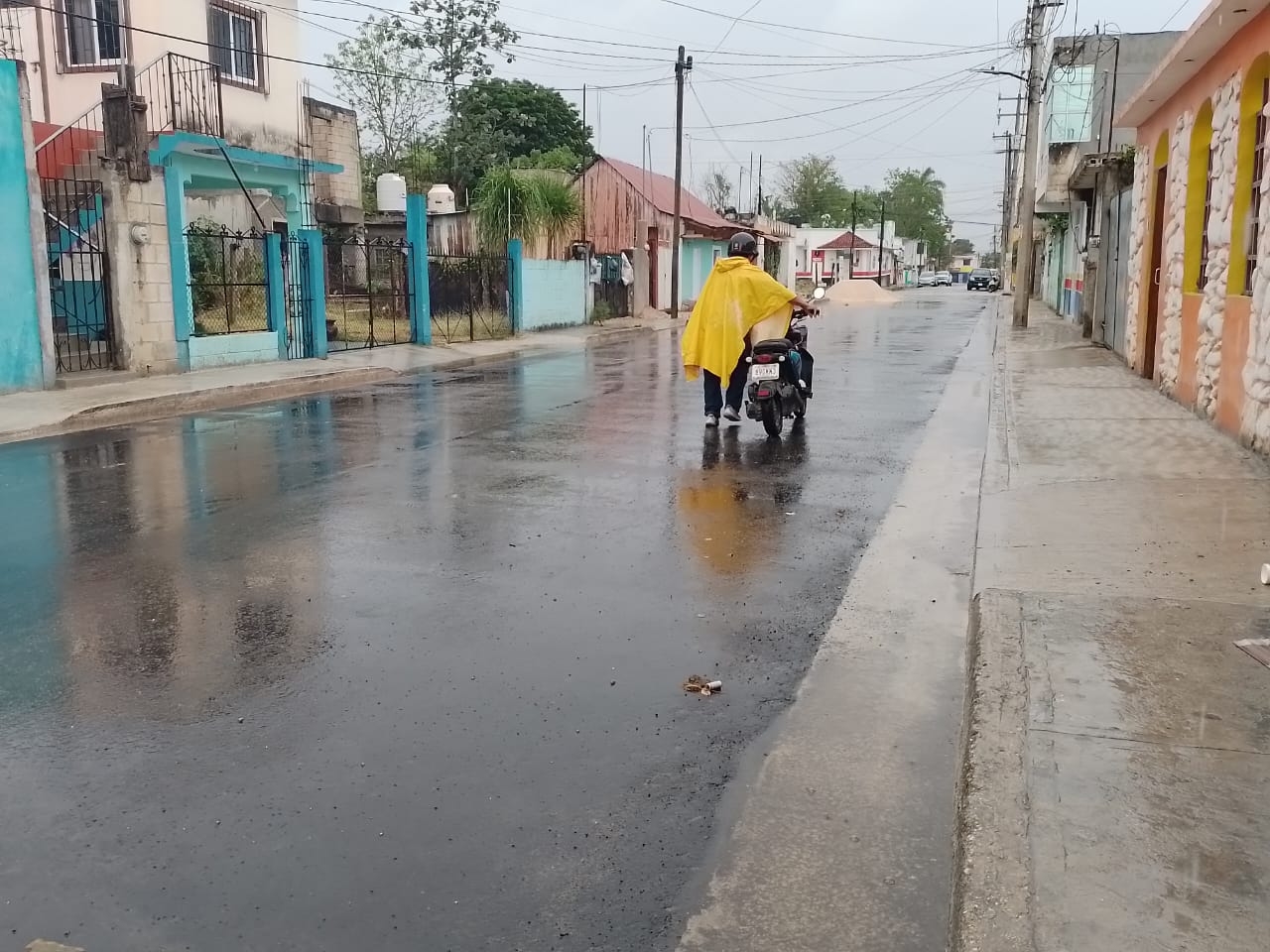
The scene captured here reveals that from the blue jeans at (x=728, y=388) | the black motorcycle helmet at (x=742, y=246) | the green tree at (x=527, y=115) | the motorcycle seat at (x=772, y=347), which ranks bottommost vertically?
the blue jeans at (x=728, y=388)

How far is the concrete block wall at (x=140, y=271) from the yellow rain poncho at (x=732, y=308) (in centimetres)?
901

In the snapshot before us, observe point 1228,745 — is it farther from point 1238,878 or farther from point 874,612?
point 874,612

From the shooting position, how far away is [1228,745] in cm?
378

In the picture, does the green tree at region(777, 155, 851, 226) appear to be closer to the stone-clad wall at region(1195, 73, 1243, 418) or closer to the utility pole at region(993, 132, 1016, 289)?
the utility pole at region(993, 132, 1016, 289)

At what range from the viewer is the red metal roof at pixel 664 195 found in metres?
41.5

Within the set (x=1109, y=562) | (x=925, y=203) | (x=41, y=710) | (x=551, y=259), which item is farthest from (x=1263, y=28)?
(x=925, y=203)

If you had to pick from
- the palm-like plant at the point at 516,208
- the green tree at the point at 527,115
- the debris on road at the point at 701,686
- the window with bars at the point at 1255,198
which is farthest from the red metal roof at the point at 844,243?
the debris on road at the point at 701,686

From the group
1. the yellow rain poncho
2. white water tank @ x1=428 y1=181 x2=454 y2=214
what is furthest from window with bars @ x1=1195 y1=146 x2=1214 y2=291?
white water tank @ x1=428 y1=181 x2=454 y2=214

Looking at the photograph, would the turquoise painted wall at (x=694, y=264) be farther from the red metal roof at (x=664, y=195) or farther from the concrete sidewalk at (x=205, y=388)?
the concrete sidewalk at (x=205, y=388)

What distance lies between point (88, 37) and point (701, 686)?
20906 millimetres

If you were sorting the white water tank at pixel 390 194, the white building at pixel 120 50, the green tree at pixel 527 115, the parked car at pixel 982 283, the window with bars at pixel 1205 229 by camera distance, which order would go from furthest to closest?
the parked car at pixel 982 283, the green tree at pixel 527 115, the white water tank at pixel 390 194, the white building at pixel 120 50, the window with bars at pixel 1205 229

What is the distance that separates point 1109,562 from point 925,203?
138 meters

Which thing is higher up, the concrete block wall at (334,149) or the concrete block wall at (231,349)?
the concrete block wall at (334,149)

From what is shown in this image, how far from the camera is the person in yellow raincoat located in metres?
11.1
